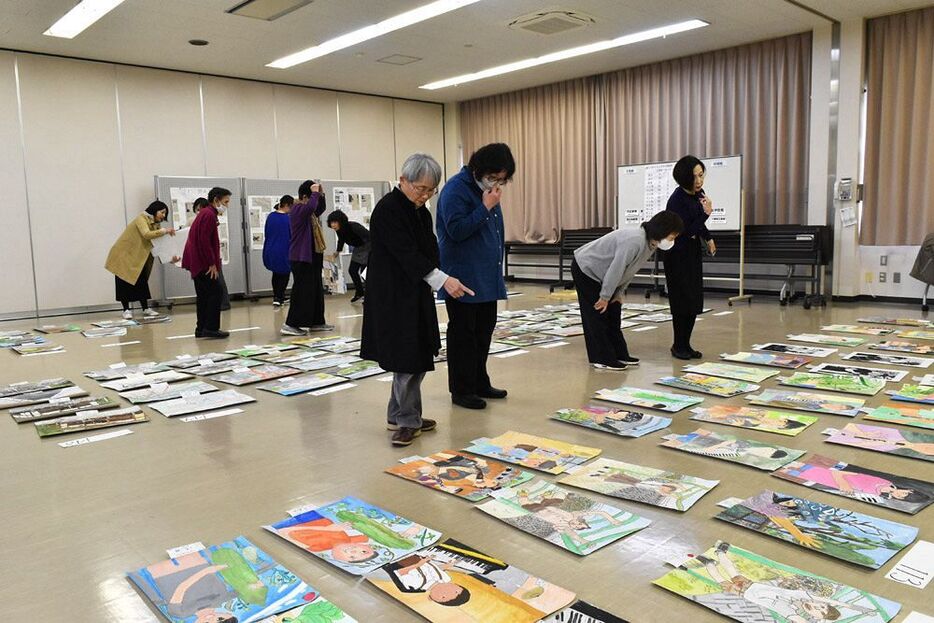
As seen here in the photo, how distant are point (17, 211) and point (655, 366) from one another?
769 cm

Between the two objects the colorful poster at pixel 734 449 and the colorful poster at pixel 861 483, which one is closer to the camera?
the colorful poster at pixel 861 483

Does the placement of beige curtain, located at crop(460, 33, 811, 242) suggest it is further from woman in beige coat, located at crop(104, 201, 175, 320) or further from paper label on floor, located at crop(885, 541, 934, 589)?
paper label on floor, located at crop(885, 541, 934, 589)

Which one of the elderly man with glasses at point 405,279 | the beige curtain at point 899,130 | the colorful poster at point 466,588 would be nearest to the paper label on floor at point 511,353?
the elderly man with glasses at point 405,279

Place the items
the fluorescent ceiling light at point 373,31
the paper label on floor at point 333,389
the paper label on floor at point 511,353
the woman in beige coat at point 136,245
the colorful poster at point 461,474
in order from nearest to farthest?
the colorful poster at point 461,474 → the paper label on floor at point 333,389 → the paper label on floor at point 511,353 → the fluorescent ceiling light at point 373,31 → the woman in beige coat at point 136,245

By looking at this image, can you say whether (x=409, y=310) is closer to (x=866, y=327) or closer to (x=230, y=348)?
(x=230, y=348)

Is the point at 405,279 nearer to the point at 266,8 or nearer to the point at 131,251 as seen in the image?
the point at 266,8

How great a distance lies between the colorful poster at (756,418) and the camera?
3.10 m

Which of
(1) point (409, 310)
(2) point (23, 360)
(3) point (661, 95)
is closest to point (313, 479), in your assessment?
(1) point (409, 310)

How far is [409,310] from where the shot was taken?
9.55ft

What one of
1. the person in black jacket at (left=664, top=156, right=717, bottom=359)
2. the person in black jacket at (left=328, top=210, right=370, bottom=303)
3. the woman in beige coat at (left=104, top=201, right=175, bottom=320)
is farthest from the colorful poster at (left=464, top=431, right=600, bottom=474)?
the woman in beige coat at (left=104, top=201, right=175, bottom=320)

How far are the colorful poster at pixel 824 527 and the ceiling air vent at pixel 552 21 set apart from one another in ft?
19.4

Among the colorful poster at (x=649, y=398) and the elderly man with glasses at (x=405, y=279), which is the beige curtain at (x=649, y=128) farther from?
the elderly man with glasses at (x=405, y=279)

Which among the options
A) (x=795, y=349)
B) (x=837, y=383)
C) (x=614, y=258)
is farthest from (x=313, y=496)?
(x=795, y=349)

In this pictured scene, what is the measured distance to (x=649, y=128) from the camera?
31.0ft
